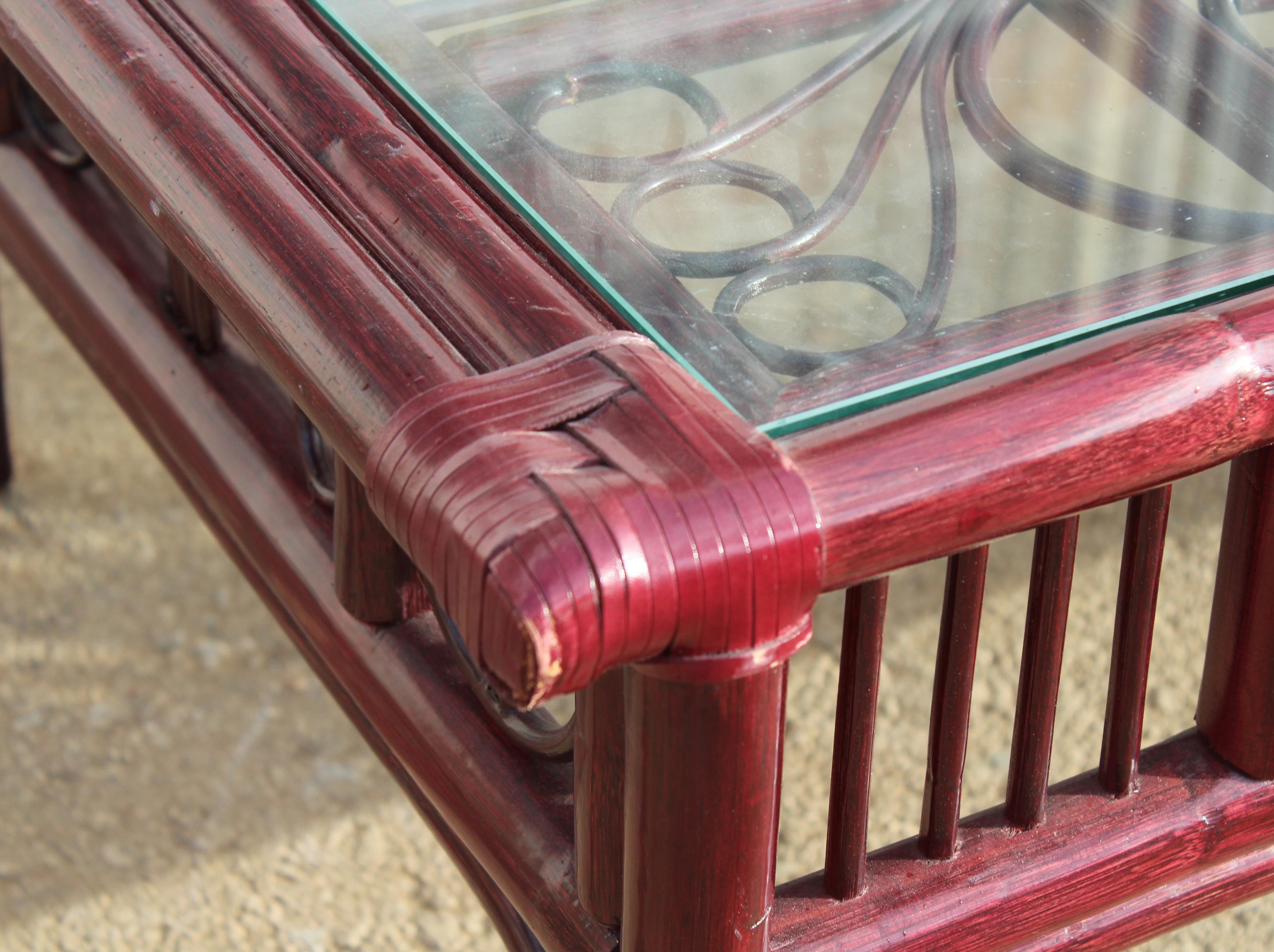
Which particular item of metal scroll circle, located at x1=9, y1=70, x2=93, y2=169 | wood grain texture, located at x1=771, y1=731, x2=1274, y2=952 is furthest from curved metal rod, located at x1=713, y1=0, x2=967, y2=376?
metal scroll circle, located at x1=9, y1=70, x2=93, y2=169

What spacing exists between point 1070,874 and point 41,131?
68 cm

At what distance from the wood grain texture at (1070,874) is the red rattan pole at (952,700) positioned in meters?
0.02

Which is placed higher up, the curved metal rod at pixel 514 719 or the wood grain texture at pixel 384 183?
the wood grain texture at pixel 384 183

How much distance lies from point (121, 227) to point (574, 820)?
468 mm

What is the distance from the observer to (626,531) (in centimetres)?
36

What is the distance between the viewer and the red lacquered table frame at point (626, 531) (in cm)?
38

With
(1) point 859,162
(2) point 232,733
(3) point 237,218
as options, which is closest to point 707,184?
(1) point 859,162

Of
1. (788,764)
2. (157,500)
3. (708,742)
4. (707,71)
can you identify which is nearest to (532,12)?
(707,71)

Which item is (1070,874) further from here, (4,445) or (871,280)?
Answer: (4,445)

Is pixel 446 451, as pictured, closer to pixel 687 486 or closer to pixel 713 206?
pixel 687 486

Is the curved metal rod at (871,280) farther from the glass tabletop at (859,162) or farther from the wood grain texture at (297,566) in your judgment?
the wood grain texture at (297,566)

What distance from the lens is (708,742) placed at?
1.36 ft

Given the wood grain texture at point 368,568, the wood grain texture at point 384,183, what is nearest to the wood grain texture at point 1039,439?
the wood grain texture at point 384,183

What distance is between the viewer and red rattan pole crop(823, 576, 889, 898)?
484mm
